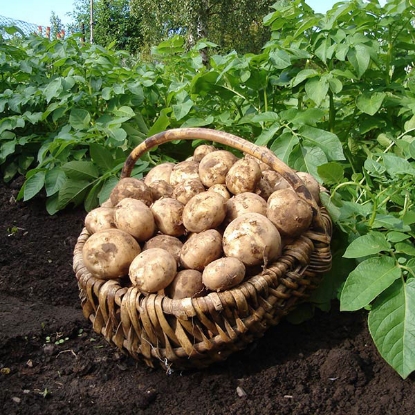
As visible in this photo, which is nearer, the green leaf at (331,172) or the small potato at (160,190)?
the green leaf at (331,172)

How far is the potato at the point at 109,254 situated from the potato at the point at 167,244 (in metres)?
0.08

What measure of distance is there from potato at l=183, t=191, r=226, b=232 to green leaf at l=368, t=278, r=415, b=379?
0.61 m

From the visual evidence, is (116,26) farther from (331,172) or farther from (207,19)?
(331,172)

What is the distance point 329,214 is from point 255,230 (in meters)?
0.46

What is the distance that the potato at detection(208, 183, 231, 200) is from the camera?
2043mm

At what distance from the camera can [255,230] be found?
1733mm

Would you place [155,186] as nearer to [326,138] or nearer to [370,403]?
[326,138]

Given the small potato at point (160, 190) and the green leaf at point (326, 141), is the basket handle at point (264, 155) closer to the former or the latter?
the small potato at point (160, 190)

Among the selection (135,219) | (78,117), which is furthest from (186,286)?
(78,117)

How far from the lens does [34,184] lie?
9.87ft

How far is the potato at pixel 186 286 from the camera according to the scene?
5.67ft

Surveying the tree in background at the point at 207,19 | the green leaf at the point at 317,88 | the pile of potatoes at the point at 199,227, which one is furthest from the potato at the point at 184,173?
the tree in background at the point at 207,19

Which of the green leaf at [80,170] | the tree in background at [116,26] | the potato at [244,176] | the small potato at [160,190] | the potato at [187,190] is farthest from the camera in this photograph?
the tree in background at [116,26]

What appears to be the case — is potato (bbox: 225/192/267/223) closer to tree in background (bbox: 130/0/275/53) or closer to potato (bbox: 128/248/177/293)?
potato (bbox: 128/248/177/293)
